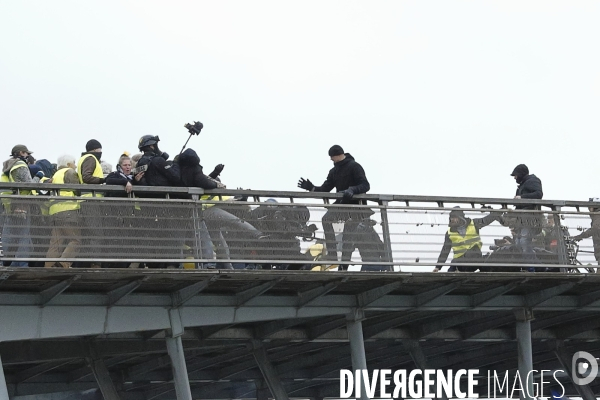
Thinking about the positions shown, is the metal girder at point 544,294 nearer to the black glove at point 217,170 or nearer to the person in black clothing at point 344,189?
the person in black clothing at point 344,189

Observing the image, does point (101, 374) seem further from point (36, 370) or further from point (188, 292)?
point (188, 292)

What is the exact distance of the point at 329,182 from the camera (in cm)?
2267

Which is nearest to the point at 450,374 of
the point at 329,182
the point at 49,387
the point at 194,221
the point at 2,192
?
the point at 49,387

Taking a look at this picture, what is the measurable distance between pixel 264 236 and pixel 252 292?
1100 mm

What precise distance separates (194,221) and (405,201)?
4.17m

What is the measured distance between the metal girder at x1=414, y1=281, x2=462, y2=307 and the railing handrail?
1441 millimetres

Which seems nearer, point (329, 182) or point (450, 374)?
point (329, 182)

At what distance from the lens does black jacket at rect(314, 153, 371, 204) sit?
73.5 ft

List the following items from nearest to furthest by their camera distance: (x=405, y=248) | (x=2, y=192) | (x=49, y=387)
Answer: (x=2, y=192) → (x=405, y=248) → (x=49, y=387)

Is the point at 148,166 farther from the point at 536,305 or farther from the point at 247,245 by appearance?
the point at 536,305

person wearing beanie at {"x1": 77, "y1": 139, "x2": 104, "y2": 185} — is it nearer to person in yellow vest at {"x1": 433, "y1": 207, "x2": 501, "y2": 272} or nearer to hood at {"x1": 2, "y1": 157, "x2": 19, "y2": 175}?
hood at {"x1": 2, "y1": 157, "x2": 19, "y2": 175}

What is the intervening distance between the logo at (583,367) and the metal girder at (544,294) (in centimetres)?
533

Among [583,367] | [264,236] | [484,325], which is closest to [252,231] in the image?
[264,236]

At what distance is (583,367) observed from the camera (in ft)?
101
